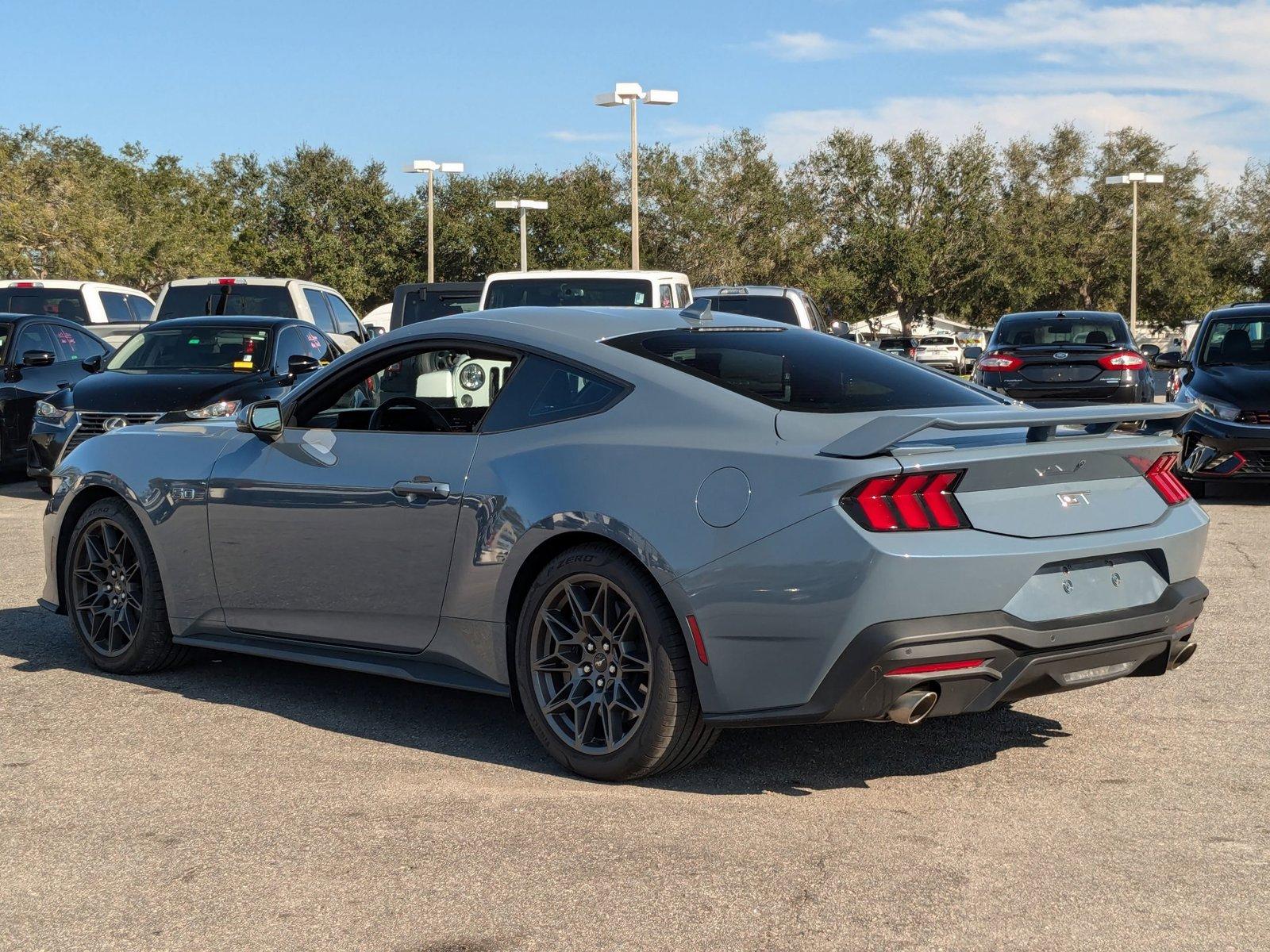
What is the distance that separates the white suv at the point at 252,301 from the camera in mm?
17250

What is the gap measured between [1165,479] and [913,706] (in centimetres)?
128

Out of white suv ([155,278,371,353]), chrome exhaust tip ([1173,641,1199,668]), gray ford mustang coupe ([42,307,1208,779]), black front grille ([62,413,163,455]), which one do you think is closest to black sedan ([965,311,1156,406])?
white suv ([155,278,371,353])

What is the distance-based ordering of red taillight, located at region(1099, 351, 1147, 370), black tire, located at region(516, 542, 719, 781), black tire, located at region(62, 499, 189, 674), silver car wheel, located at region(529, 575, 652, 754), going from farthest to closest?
1. red taillight, located at region(1099, 351, 1147, 370)
2. black tire, located at region(62, 499, 189, 674)
3. silver car wheel, located at region(529, 575, 652, 754)
4. black tire, located at region(516, 542, 719, 781)

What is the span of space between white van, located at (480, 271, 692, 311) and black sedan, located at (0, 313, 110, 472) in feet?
12.7

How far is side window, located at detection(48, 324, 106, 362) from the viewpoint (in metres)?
15.9

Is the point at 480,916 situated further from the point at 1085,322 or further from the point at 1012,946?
the point at 1085,322

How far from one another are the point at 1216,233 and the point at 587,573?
66434 mm

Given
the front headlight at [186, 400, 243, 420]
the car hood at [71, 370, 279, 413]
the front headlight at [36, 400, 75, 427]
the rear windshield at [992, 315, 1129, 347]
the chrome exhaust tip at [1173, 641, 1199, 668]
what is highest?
the rear windshield at [992, 315, 1129, 347]

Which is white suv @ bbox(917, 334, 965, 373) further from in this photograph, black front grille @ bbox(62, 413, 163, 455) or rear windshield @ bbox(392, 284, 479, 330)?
black front grille @ bbox(62, 413, 163, 455)

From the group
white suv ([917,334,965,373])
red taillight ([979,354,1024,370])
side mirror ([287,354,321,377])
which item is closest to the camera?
side mirror ([287,354,321,377])

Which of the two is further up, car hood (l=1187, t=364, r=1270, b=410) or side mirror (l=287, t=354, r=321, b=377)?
side mirror (l=287, t=354, r=321, b=377)

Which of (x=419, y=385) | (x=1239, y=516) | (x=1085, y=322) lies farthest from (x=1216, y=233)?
(x=419, y=385)

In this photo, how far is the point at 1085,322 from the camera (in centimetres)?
1739

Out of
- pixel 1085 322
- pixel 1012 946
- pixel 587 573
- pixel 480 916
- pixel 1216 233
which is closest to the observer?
pixel 1012 946
